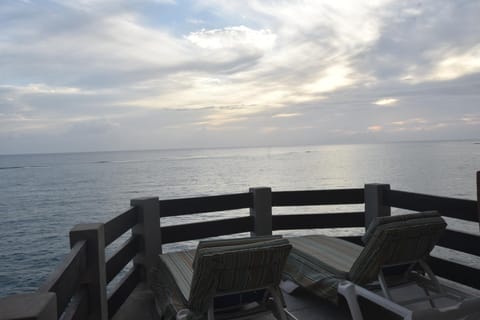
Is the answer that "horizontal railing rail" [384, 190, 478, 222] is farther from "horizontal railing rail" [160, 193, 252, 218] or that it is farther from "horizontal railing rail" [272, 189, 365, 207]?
"horizontal railing rail" [160, 193, 252, 218]

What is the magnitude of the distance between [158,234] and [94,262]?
4.84ft

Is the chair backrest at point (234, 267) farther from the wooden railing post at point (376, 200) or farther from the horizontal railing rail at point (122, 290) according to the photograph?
the wooden railing post at point (376, 200)

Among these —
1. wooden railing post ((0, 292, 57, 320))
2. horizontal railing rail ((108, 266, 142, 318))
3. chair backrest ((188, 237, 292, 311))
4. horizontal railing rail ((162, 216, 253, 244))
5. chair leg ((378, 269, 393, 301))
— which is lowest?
horizontal railing rail ((108, 266, 142, 318))

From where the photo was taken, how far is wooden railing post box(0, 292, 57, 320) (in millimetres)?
1378

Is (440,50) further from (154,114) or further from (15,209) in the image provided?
(154,114)

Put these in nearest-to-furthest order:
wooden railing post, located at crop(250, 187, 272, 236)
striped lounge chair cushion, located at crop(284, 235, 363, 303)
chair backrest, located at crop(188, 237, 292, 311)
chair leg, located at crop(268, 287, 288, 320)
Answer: chair backrest, located at crop(188, 237, 292, 311) → chair leg, located at crop(268, 287, 288, 320) → striped lounge chair cushion, located at crop(284, 235, 363, 303) → wooden railing post, located at crop(250, 187, 272, 236)

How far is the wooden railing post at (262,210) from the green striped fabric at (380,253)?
4.61ft

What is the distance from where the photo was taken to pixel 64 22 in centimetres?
1722

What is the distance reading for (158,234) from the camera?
4.26m

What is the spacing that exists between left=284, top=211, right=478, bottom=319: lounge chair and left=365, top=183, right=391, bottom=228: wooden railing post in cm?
143

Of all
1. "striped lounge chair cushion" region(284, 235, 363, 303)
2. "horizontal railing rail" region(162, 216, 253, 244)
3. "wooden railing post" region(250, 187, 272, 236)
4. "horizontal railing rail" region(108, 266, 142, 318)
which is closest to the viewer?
"striped lounge chair cushion" region(284, 235, 363, 303)

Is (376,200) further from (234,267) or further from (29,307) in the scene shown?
(29,307)

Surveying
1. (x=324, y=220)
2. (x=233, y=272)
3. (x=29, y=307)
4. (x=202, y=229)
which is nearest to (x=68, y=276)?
(x=29, y=307)

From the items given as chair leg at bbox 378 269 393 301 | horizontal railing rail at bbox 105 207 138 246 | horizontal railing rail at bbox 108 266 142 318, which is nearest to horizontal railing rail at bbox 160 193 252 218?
horizontal railing rail at bbox 105 207 138 246
